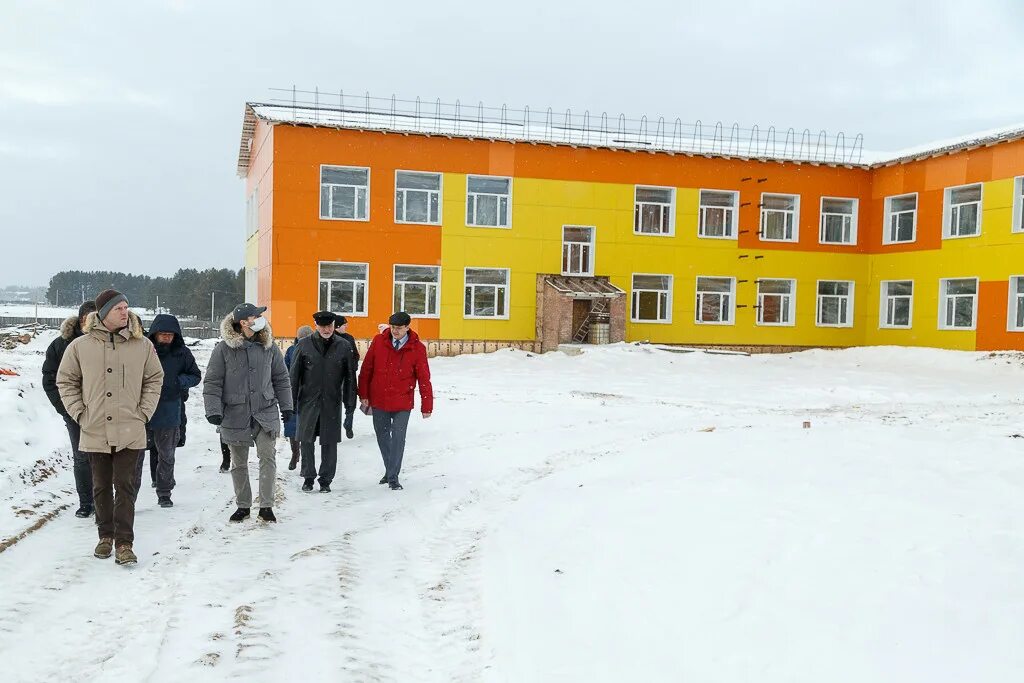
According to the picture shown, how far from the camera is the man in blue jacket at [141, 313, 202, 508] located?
762 cm

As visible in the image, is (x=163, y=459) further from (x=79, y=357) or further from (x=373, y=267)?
(x=373, y=267)

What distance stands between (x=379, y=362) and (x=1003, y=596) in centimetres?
625

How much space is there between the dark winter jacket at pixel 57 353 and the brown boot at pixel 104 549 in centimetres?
154

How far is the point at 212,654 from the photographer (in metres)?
4.28

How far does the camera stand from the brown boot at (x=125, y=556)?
5715mm

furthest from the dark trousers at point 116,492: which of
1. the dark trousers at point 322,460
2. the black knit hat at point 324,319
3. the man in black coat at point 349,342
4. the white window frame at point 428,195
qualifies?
the white window frame at point 428,195

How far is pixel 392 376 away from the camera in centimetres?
886

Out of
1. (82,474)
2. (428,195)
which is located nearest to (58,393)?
(82,474)

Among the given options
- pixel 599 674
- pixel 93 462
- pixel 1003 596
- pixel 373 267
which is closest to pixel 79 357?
pixel 93 462

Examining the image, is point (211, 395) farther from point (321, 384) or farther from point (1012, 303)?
point (1012, 303)

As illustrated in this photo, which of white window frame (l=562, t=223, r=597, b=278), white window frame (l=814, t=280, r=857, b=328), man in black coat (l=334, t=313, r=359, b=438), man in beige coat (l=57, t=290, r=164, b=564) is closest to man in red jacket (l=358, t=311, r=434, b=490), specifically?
man in black coat (l=334, t=313, r=359, b=438)

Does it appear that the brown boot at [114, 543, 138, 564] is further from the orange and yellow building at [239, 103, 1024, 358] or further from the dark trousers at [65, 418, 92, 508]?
the orange and yellow building at [239, 103, 1024, 358]

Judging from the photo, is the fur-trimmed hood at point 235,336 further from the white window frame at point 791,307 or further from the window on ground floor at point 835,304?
the window on ground floor at point 835,304

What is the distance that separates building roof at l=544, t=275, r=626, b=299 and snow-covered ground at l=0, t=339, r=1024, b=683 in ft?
54.7
